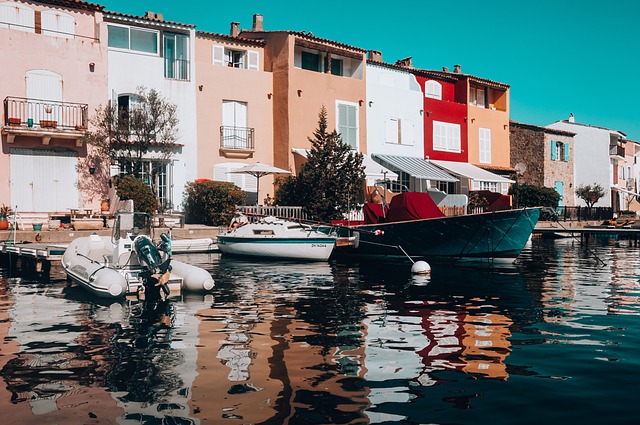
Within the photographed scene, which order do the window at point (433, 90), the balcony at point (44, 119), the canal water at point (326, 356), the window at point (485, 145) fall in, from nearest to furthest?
the canal water at point (326, 356), the balcony at point (44, 119), the window at point (433, 90), the window at point (485, 145)

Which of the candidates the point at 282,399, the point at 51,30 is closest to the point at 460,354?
the point at 282,399

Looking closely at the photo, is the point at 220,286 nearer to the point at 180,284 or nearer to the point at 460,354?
the point at 180,284

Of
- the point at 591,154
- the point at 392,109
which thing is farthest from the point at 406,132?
the point at 591,154

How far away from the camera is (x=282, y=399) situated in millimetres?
7336

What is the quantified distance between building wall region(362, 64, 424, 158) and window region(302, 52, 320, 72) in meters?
3.55

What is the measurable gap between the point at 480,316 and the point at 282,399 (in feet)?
21.0

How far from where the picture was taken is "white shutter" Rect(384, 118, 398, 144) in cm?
3947

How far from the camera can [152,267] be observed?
14.9 m

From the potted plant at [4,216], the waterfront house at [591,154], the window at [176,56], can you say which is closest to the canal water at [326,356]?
the potted plant at [4,216]

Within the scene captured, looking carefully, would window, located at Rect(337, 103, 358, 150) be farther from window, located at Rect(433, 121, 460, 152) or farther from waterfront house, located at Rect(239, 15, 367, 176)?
window, located at Rect(433, 121, 460, 152)

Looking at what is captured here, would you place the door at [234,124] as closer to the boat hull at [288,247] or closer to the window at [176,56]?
the window at [176,56]

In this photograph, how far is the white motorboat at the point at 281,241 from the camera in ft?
76.8

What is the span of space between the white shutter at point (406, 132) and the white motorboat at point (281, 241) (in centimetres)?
1754

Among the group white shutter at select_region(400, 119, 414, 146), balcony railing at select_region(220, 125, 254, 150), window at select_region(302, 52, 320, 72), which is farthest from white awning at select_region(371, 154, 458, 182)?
balcony railing at select_region(220, 125, 254, 150)
